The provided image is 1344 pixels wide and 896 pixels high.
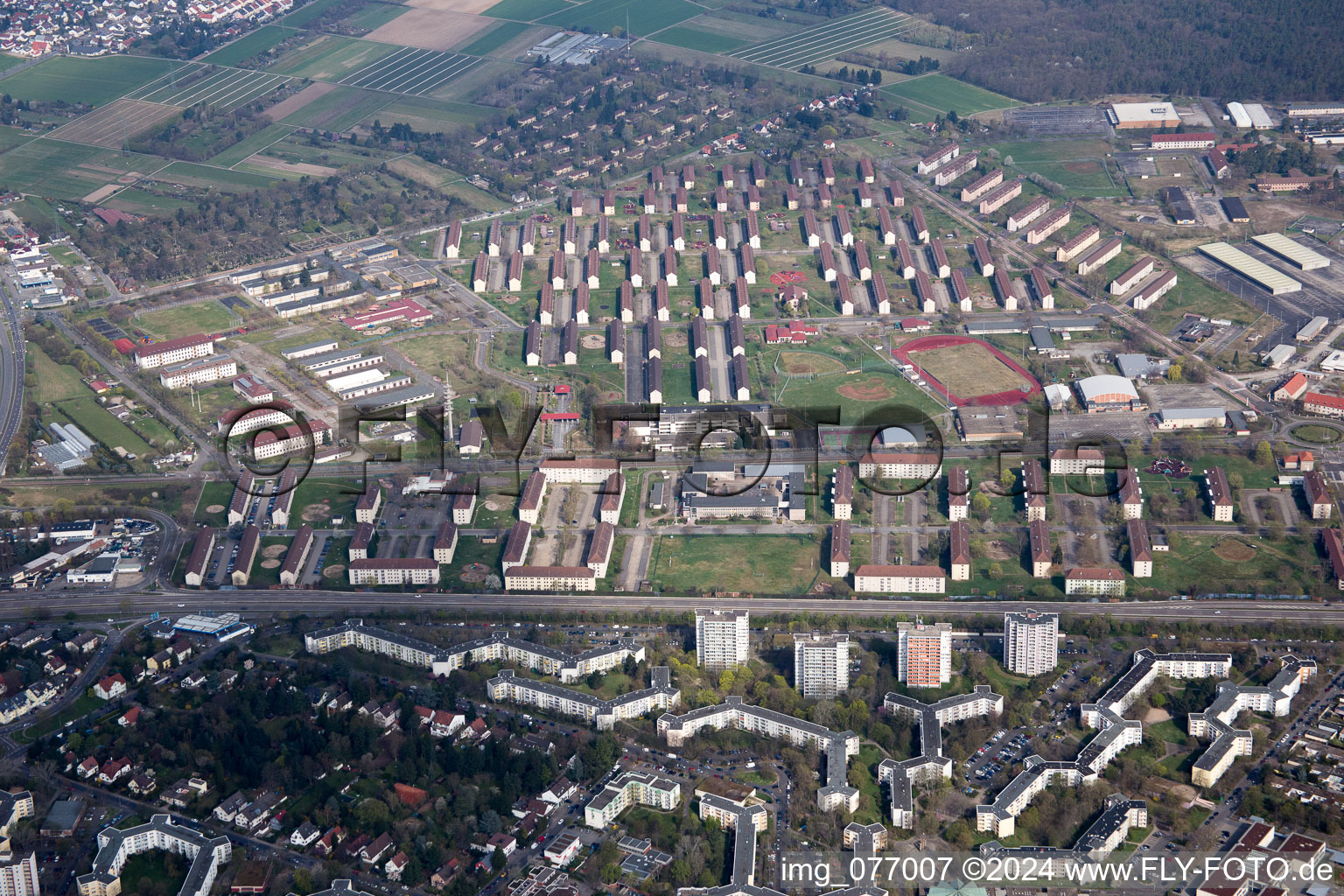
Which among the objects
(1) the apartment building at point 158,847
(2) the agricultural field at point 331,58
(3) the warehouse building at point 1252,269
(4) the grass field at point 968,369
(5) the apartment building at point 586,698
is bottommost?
(2) the agricultural field at point 331,58

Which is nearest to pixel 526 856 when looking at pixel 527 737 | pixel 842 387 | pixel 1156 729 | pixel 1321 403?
pixel 527 737

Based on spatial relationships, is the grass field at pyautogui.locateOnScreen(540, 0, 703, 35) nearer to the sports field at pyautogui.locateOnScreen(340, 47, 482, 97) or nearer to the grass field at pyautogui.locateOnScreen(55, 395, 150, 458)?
the sports field at pyautogui.locateOnScreen(340, 47, 482, 97)

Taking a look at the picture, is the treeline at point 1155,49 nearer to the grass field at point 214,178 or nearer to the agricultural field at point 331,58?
the agricultural field at point 331,58

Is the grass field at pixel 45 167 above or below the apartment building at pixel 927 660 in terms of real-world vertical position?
below

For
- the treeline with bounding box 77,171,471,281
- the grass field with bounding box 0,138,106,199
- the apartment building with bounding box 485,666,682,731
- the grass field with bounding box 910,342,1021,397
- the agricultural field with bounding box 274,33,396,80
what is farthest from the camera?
the agricultural field with bounding box 274,33,396,80

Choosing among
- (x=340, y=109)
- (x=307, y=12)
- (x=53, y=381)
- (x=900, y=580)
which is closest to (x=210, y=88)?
(x=340, y=109)

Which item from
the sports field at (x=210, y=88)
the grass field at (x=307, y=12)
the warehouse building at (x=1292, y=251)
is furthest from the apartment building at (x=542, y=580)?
the grass field at (x=307, y=12)

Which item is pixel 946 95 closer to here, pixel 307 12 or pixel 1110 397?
pixel 1110 397

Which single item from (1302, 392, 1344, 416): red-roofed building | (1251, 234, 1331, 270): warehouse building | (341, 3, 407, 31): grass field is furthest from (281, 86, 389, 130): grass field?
(1302, 392, 1344, 416): red-roofed building
